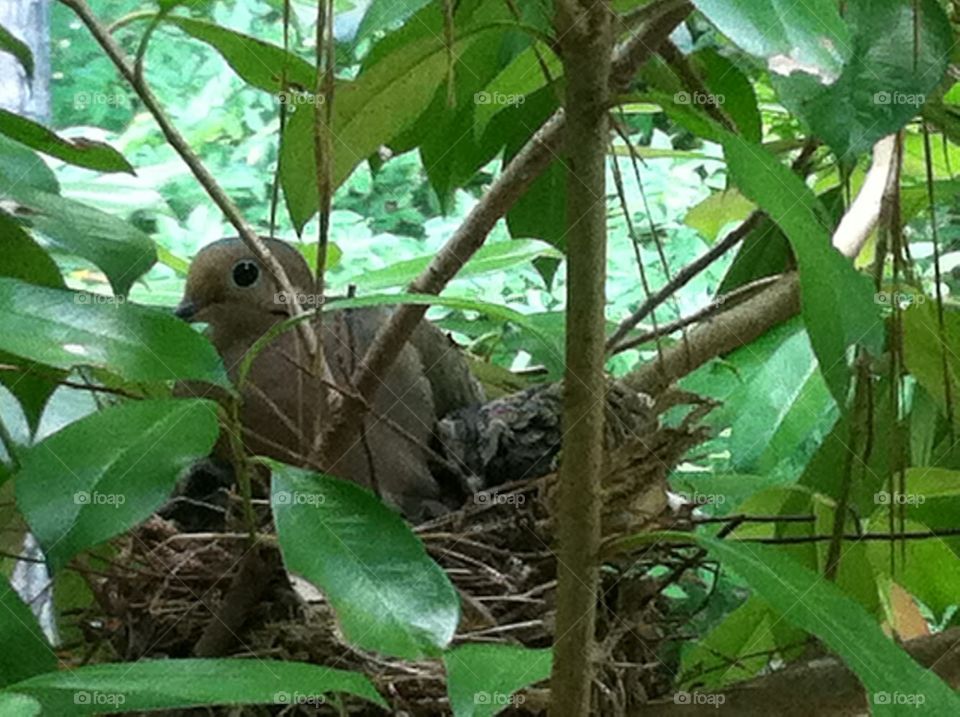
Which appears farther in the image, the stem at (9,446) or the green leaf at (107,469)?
the stem at (9,446)

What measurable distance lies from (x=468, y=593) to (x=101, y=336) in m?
0.37

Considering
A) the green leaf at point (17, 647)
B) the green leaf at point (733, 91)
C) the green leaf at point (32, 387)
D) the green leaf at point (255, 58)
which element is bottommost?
the green leaf at point (17, 647)

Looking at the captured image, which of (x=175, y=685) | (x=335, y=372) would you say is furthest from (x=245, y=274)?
(x=175, y=685)

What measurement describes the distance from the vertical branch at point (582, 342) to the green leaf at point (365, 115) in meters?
0.27

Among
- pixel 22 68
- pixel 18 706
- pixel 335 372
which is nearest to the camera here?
pixel 18 706

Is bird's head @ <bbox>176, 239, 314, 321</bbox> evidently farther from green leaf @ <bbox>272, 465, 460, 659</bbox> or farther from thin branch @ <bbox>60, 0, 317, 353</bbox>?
green leaf @ <bbox>272, 465, 460, 659</bbox>

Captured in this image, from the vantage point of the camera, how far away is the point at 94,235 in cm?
67

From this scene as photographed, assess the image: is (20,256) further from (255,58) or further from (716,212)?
(716,212)

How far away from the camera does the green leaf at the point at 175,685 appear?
0.42 meters

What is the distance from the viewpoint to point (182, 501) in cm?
99

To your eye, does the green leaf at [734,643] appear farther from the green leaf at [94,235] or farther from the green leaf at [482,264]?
the green leaf at [94,235]

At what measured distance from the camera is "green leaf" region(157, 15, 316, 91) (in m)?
0.80

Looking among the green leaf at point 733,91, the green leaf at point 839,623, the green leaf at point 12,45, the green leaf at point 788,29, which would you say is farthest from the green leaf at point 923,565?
the green leaf at point 12,45

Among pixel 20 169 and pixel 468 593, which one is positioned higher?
pixel 20 169
